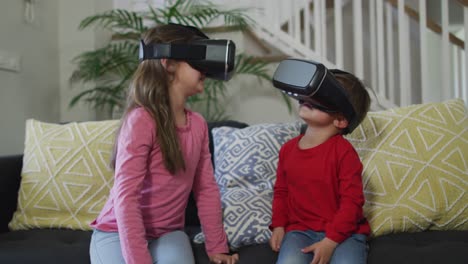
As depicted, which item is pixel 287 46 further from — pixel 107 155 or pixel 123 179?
pixel 123 179

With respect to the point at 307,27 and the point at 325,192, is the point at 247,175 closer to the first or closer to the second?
the point at 325,192

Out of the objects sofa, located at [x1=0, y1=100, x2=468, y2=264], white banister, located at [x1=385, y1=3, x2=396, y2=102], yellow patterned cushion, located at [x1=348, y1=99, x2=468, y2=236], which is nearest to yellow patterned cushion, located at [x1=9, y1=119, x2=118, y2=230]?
sofa, located at [x1=0, y1=100, x2=468, y2=264]

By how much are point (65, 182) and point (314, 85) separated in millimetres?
992

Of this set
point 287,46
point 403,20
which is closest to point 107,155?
point 287,46

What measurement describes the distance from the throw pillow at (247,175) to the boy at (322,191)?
82mm

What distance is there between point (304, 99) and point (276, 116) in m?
1.59

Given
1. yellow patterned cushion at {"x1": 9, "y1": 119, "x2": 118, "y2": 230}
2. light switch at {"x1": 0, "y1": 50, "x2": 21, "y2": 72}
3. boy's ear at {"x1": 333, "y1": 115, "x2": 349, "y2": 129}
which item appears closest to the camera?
boy's ear at {"x1": 333, "y1": 115, "x2": 349, "y2": 129}

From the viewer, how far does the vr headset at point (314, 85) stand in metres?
1.21

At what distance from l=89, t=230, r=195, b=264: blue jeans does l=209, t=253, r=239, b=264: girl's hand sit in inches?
3.6

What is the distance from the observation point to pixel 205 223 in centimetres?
139

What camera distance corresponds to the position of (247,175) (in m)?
1.60

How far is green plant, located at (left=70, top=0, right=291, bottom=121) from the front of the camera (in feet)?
8.45

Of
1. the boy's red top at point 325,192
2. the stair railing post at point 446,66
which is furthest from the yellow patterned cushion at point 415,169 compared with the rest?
the stair railing post at point 446,66

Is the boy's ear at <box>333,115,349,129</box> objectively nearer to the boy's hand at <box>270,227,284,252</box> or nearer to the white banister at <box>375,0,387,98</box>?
the boy's hand at <box>270,227,284,252</box>
